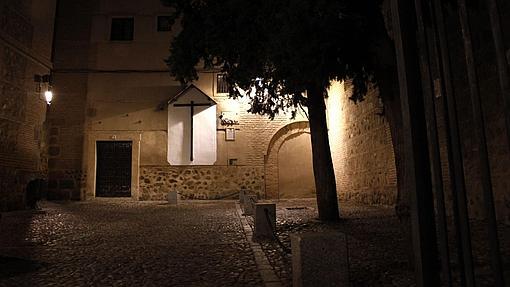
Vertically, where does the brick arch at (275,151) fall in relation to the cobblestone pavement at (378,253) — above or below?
above

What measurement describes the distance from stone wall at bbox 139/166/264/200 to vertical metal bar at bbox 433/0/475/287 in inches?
551

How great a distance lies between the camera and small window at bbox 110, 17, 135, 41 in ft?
53.3

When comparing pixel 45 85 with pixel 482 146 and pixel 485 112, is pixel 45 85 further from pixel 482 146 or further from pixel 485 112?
pixel 482 146

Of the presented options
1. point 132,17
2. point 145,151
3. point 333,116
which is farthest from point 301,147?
point 132,17

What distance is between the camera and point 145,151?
50.7 ft

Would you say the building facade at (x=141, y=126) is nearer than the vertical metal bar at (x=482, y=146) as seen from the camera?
No

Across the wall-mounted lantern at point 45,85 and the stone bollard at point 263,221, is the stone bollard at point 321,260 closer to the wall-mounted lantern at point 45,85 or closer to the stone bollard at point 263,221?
the stone bollard at point 263,221

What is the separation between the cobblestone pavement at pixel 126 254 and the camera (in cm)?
350

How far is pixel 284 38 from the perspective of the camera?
4.05m

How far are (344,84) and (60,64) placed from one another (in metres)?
12.0

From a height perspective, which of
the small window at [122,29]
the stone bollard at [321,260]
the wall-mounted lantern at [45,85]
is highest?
the small window at [122,29]

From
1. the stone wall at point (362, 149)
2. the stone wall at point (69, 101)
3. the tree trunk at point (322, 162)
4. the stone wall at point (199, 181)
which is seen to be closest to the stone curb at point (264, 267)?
the tree trunk at point (322, 162)

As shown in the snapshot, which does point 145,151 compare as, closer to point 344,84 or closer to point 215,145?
point 215,145

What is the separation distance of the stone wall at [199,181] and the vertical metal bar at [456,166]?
14005 mm
